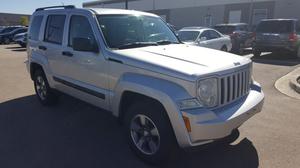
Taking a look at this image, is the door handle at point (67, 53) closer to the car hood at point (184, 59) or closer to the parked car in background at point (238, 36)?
the car hood at point (184, 59)

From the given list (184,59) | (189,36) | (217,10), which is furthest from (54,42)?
(217,10)

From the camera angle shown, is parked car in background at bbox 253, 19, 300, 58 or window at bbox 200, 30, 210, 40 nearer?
window at bbox 200, 30, 210, 40

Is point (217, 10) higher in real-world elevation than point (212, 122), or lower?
higher

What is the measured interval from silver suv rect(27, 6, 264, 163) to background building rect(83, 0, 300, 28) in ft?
91.7

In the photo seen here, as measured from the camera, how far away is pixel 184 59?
359 centimetres

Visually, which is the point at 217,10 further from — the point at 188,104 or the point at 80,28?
the point at 188,104

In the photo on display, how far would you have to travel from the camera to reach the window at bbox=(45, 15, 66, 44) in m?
5.11

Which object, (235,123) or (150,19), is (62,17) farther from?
(235,123)

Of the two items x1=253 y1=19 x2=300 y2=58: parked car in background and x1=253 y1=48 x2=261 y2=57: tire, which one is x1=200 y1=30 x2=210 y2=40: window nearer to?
x1=253 y1=19 x2=300 y2=58: parked car in background

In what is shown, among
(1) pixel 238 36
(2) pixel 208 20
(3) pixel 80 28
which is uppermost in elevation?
(3) pixel 80 28

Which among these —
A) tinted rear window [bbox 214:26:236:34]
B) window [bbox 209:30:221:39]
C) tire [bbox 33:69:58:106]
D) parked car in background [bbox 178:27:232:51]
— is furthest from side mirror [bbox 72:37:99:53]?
tinted rear window [bbox 214:26:236:34]

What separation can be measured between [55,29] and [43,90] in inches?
58.3

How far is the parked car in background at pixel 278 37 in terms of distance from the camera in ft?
41.0

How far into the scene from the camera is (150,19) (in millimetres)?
4996
